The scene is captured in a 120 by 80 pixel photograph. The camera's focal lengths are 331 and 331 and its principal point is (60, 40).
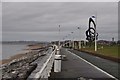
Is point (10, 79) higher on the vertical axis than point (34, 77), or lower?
lower

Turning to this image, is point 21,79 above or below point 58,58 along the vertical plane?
below

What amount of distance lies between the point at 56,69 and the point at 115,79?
15.3 feet

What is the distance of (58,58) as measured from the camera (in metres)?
19.4

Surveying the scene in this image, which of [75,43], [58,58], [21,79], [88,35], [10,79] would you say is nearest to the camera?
[58,58]

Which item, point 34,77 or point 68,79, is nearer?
point 34,77

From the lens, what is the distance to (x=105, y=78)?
17719 millimetres

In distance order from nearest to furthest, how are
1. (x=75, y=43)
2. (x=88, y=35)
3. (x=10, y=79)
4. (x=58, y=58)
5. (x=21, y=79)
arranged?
(x=58, y=58)
(x=21, y=79)
(x=10, y=79)
(x=88, y=35)
(x=75, y=43)

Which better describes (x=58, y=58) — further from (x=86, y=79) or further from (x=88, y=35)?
(x=88, y=35)

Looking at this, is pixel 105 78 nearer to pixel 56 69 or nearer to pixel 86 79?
pixel 86 79

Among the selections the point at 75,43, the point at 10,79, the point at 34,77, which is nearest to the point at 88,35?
the point at 75,43

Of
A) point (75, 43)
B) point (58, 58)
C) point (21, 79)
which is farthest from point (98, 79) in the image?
point (75, 43)

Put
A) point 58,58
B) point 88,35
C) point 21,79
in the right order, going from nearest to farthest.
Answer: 1. point 58,58
2. point 21,79
3. point 88,35

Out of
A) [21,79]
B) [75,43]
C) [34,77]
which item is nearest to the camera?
[34,77]

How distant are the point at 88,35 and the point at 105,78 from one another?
13238 centimetres
